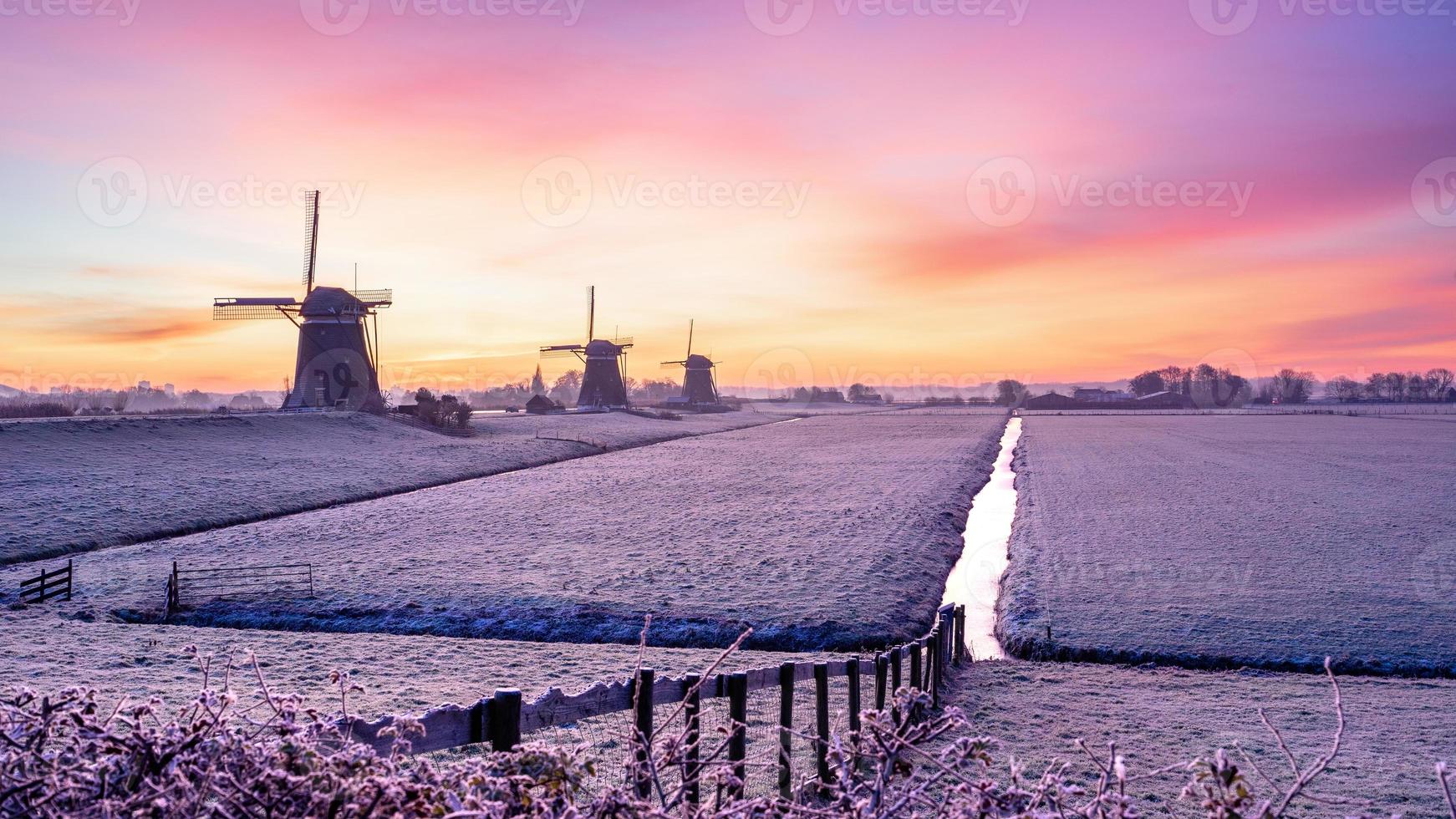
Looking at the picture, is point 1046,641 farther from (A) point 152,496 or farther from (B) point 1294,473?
(B) point 1294,473

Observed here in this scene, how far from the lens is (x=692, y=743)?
4.68 metres

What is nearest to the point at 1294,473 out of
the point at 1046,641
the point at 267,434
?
the point at 1046,641

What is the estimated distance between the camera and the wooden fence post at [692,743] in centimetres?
387

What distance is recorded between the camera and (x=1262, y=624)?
19406 mm

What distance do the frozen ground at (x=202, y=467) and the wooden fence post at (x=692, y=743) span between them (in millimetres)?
26880

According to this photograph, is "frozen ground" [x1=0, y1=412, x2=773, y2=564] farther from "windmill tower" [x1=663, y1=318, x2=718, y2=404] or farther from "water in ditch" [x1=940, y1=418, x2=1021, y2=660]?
"windmill tower" [x1=663, y1=318, x2=718, y2=404]

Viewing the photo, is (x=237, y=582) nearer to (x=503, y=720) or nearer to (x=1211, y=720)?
(x=503, y=720)

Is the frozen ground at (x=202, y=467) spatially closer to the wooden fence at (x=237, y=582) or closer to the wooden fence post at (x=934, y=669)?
the wooden fence at (x=237, y=582)

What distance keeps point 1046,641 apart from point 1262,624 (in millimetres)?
4724

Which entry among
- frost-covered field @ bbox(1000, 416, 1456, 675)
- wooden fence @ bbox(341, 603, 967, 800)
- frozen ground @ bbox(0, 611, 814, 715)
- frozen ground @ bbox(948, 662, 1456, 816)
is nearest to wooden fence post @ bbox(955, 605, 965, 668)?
frozen ground @ bbox(948, 662, 1456, 816)

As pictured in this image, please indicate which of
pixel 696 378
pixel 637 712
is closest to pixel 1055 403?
pixel 696 378

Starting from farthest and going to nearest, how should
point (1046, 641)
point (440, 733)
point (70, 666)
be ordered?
point (1046, 641) < point (70, 666) < point (440, 733)

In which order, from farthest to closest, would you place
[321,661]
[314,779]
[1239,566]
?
[1239,566], [321,661], [314,779]

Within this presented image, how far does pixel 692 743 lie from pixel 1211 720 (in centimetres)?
1222
